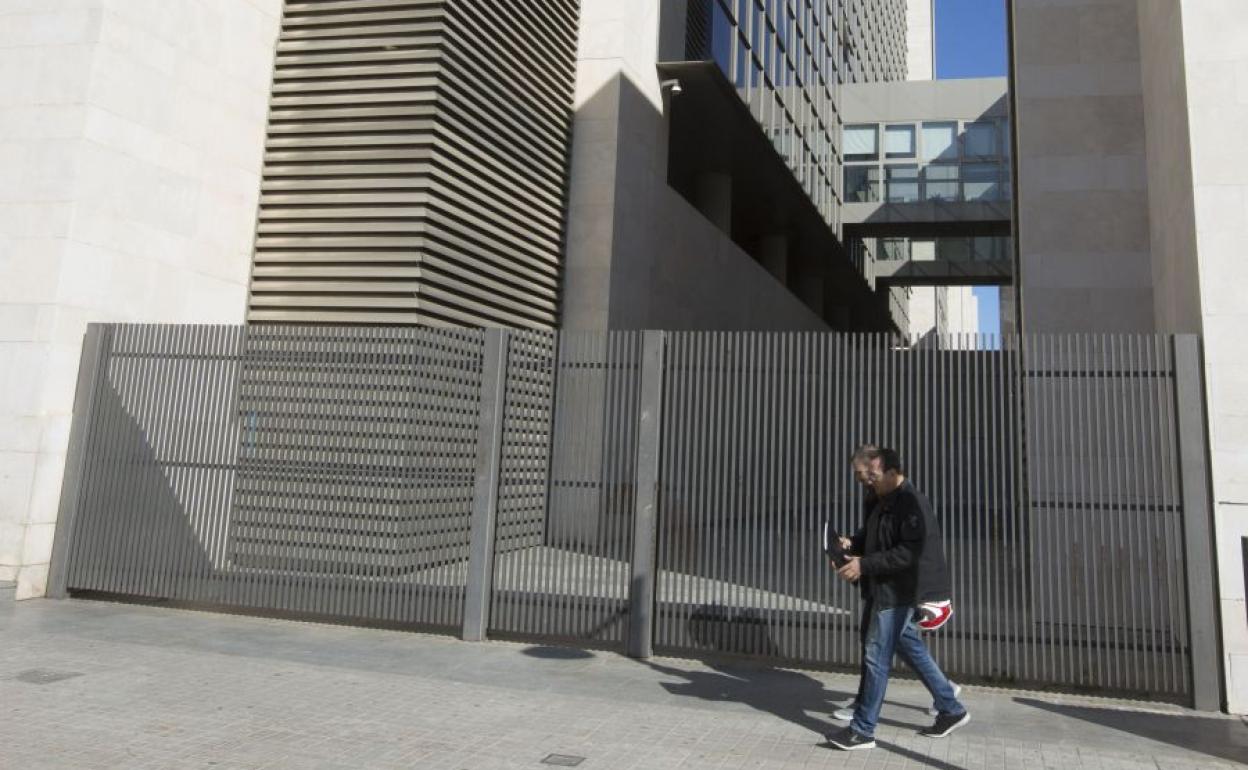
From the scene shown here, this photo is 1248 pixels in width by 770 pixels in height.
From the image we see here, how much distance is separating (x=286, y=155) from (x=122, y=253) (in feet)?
8.97

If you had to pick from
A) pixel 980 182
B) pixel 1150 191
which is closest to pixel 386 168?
pixel 1150 191

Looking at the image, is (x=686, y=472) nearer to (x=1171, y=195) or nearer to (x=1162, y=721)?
(x=1162, y=721)

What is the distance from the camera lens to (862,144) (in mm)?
34344

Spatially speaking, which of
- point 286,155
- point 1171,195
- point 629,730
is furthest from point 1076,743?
point 286,155

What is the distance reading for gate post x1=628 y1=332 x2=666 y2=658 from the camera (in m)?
7.56

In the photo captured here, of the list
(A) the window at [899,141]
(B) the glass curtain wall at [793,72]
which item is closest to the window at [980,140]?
(A) the window at [899,141]

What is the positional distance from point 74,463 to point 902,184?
3009cm

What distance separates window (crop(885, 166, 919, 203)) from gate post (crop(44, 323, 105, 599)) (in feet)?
96.2

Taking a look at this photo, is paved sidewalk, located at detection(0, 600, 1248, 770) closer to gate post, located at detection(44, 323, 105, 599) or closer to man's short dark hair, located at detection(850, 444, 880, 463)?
gate post, located at detection(44, 323, 105, 599)

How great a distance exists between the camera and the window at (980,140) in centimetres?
3284

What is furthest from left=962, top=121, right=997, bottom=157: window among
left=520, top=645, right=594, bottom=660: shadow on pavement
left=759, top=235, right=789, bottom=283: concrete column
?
left=520, top=645, right=594, bottom=660: shadow on pavement

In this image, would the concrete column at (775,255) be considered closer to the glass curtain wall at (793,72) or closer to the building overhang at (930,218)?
the glass curtain wall at (793,72)

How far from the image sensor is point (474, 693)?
6.30m

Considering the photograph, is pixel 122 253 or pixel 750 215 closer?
pixel 122 253
